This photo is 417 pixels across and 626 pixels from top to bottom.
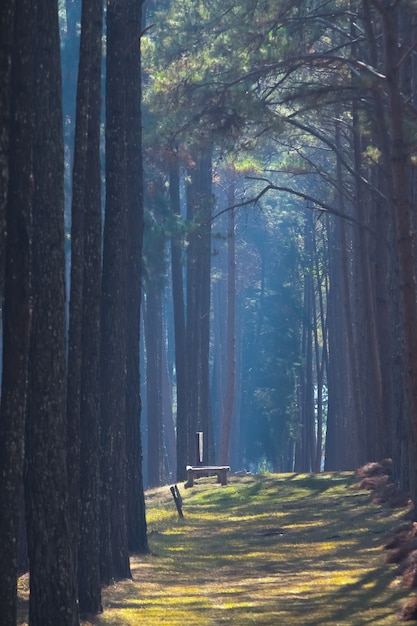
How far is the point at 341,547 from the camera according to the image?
64.3 feet

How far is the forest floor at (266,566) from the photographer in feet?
45.4

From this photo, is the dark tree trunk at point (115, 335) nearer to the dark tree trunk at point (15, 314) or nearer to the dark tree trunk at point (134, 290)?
the dark tree trunk at point (134, 290)

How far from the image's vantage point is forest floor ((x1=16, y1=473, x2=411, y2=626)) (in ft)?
45.4

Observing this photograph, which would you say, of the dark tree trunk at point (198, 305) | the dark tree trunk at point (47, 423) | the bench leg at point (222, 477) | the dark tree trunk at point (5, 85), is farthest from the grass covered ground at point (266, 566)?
the dark tree trunk at point (198, 305)

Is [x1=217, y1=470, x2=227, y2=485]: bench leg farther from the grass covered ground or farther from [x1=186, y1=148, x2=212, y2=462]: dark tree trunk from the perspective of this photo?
[x1=186, y1=148, x2=212, y2=462]: dark tree trunk

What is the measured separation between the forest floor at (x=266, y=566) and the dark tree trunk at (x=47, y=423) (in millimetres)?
1780

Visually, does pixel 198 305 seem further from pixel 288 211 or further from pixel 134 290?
pixel 288 211

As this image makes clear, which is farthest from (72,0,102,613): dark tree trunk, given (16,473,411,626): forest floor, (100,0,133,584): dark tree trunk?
(100,0,133,584): dark tree trunk

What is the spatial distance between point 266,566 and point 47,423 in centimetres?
728

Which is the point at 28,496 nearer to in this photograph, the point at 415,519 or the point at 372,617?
the point at 372,617

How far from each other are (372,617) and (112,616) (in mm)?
2990

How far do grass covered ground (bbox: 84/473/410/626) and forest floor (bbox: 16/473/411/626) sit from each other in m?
0.02

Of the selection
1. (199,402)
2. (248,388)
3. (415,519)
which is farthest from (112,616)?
(248,388)

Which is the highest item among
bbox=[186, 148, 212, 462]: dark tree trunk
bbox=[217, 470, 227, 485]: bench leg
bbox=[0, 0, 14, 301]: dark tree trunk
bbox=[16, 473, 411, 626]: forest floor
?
bbox=[186, 148, 212, 462]: dark tree trunk
